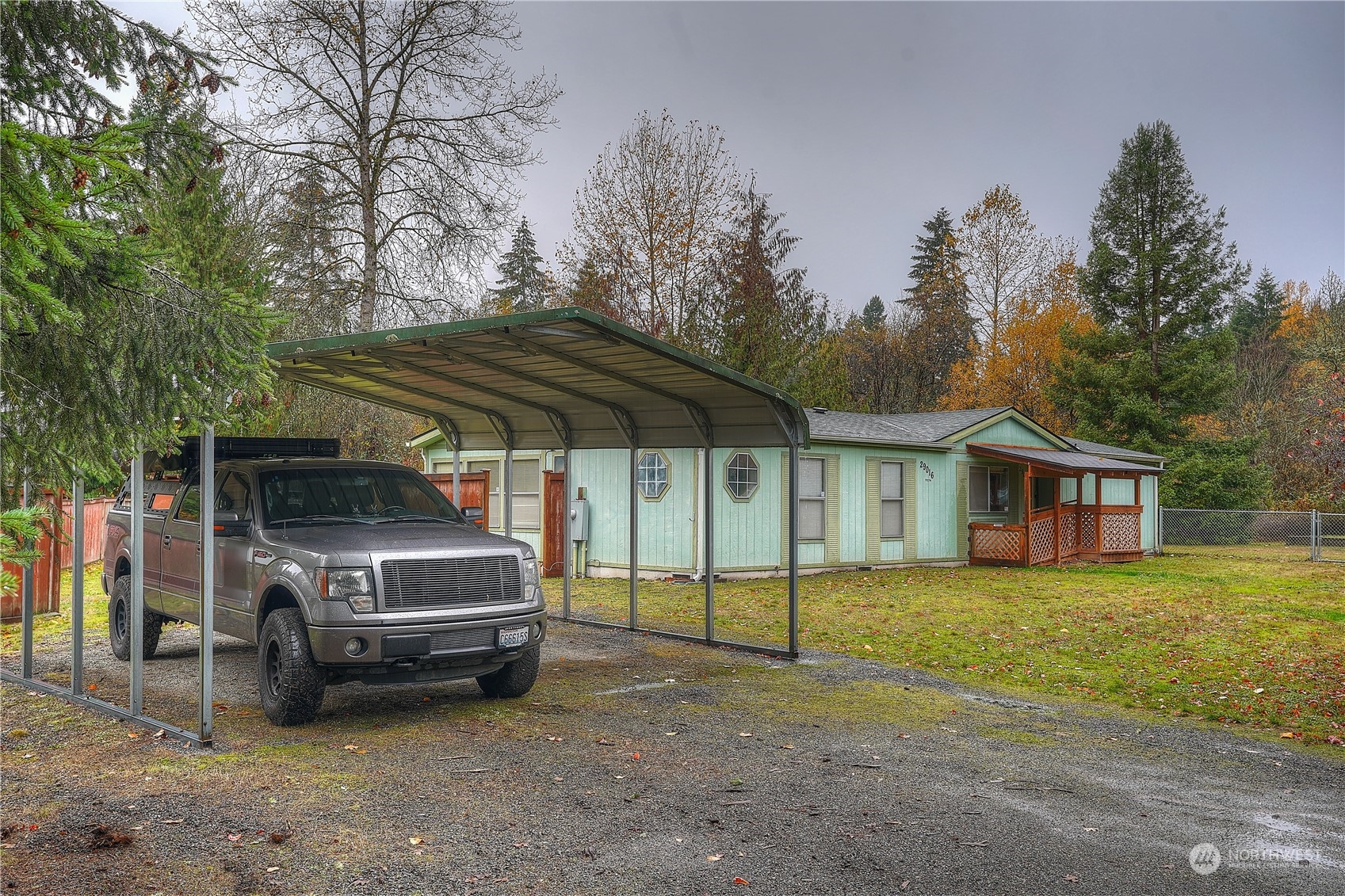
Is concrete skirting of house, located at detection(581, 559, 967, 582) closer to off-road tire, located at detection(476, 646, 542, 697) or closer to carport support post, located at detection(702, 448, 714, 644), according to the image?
carport support post, located at detection(702, 448, 714, 644)

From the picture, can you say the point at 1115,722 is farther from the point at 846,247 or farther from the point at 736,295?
the point at 846,247

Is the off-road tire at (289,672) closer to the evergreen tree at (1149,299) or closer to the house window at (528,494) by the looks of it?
the house window at (528,494)

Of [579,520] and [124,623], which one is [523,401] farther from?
[579,520]

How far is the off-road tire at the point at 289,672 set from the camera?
6.68 m

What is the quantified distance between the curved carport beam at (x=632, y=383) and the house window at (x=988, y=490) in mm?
13907

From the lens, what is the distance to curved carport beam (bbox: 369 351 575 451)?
9.33m

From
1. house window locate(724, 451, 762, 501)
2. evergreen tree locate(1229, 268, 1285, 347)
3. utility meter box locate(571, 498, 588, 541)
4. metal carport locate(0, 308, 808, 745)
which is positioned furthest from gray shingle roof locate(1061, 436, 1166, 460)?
evergreen tree locate(1229, 268, 1285, 347)

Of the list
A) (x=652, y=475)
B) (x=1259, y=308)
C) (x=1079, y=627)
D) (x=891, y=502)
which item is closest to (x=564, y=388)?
(x=1079, y=627)

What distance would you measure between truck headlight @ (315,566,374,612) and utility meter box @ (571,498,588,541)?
11.6 metres

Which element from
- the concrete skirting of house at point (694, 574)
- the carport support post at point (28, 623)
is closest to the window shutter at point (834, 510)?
the concrete skirting of house at point (694, 574)

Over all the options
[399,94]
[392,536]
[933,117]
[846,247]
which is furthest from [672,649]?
[846,247]

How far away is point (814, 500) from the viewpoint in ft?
63.8

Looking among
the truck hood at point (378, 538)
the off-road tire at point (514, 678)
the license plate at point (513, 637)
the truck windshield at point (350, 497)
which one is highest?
the truck windshield at point (350, 497)

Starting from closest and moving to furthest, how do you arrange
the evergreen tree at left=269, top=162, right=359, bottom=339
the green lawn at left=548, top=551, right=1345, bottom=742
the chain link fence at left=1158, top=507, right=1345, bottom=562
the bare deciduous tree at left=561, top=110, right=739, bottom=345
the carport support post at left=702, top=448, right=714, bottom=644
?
the green lawn at left=548, top=551, right=1345, bottom=742 < the carport support post at left=702, top=448, right=714, bottom=644 < the evergreen tree at left=269, top=162, right=359, bottom=339 < the chain link fence at left=1158, top=507, right=1345, bottom=562 < the bare deciduous tree at left=561, top=110, right=739, bottom=345
